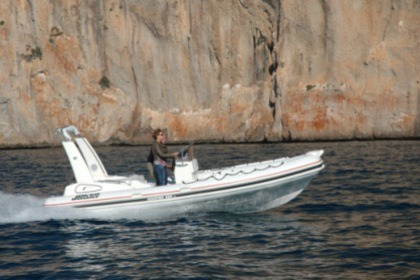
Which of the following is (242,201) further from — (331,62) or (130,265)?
(331,62)

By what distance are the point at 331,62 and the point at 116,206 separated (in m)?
32.8

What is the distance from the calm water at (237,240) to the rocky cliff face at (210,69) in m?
23.9

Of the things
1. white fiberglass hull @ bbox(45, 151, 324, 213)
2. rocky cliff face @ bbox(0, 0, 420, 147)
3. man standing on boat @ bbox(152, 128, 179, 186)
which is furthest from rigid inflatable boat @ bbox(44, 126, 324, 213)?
rocky cliff face @ bbox(0, 0, 420, 147)

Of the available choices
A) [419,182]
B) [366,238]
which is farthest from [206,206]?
[419,182]

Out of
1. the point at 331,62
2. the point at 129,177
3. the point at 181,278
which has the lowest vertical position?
the point at 181,278

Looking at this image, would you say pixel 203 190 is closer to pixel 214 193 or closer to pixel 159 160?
pixel 214 193

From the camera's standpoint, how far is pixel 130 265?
12.4 metres

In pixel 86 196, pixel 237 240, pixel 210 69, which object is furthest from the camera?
pixel 210 69

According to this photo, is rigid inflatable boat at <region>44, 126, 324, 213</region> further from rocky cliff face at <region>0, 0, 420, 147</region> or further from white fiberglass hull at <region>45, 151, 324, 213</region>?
rocky cliff face at <region>0, 0, 420, 147</region>

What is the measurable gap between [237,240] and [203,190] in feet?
7.84

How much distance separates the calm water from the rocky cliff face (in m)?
23.9

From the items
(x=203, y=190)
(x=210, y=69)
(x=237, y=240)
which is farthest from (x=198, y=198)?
(x=210, y=69)

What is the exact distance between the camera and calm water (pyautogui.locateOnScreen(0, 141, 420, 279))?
1184 cm

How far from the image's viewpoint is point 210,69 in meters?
51.1
